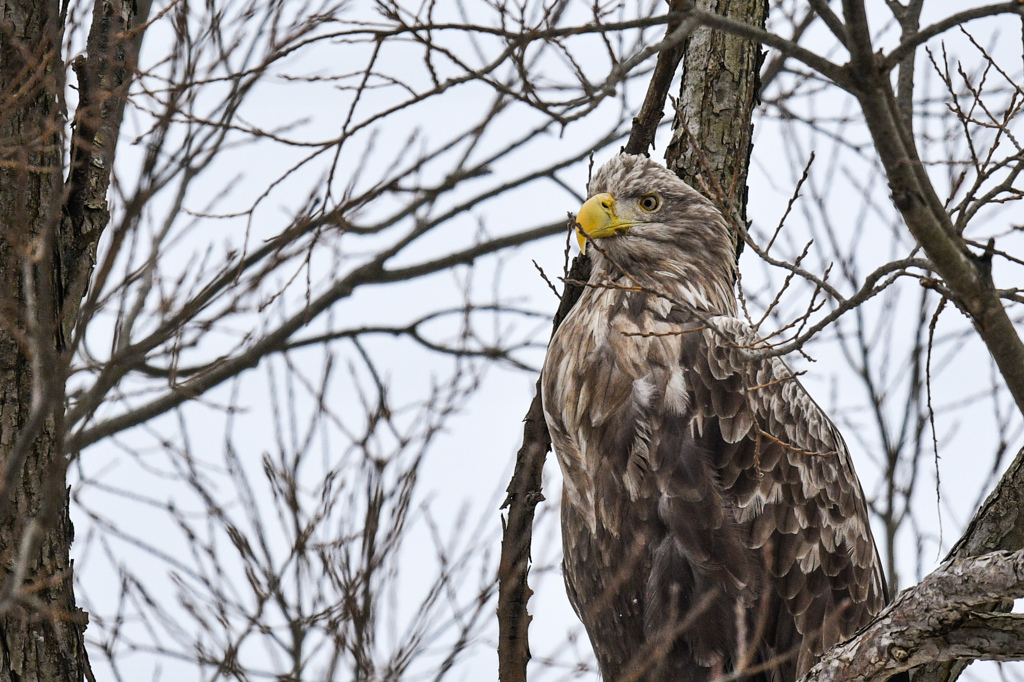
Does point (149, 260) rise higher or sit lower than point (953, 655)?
higher

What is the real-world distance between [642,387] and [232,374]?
3162 millimetres

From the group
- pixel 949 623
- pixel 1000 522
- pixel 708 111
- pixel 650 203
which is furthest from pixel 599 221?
pixel 949 623

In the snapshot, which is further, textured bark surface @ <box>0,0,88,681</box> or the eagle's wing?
the eagle's wing

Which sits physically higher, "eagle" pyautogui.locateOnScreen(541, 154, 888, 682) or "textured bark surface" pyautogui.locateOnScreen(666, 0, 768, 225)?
"textured bark surface" pyautogui.locateOnScreen(666, 0, 768, 225)

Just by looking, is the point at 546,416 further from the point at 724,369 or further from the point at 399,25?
the point at 399,25

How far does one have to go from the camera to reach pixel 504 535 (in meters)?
3.31

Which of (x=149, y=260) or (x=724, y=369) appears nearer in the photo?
(x=149, y=260)

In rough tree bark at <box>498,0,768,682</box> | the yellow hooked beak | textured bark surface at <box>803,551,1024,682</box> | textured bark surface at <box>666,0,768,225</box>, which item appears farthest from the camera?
textured bark surface at <box>666,0,768,225</box>

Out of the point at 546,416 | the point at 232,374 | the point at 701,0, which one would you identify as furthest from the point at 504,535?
the point at 232,374

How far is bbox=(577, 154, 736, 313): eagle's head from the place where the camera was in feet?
14.8

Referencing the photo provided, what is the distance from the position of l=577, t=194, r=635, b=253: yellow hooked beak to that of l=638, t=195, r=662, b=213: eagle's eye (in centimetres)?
11

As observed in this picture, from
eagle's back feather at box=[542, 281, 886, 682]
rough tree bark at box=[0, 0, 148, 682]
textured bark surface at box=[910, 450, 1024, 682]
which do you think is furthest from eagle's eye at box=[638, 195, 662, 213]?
rough tree bark at box=[0, 0, 148, 682]

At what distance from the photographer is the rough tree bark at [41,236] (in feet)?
10.2

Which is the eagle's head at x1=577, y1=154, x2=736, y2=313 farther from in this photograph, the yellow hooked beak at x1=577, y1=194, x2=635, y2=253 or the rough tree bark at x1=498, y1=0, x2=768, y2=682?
the rough tree bark at x1=498, y1=0, x2=768, y2=682
